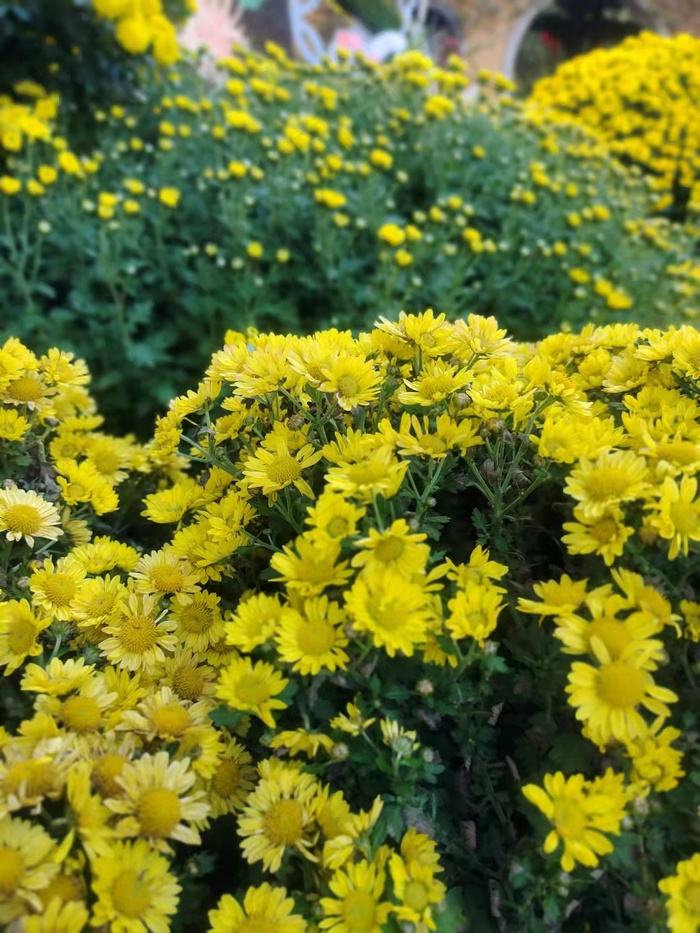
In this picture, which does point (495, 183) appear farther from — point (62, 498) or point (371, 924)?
point (371, 924)

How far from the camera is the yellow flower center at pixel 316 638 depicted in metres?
0.92

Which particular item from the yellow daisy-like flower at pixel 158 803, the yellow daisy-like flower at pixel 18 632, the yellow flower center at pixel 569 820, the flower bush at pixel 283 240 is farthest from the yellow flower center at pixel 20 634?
the flower bush at pixel 283 240

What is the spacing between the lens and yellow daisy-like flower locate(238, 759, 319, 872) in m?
0.90

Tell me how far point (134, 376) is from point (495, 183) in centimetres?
211

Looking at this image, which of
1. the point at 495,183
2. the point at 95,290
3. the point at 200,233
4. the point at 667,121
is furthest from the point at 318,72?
the point at 667,121

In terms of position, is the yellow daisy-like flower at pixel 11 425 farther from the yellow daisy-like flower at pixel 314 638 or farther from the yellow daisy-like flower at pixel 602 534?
the yellow daisy-like flower at pixel 602 534

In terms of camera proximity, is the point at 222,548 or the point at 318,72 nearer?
the point at 222,548

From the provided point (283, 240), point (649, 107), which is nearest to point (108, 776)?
point (283, 240)

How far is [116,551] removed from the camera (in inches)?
51.2

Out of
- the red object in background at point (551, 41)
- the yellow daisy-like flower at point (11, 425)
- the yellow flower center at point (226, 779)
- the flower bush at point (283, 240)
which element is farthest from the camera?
the red object in background at point (551, 41)

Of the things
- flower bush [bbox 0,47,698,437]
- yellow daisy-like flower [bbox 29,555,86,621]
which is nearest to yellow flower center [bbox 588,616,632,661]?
yellow daisy-like flower [bbox 29,555,86,621]

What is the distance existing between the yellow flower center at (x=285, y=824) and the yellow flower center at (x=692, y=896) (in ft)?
1.46

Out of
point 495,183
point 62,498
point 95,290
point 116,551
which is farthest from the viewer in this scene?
point 495,183

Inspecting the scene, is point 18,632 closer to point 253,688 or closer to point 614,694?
point 253,688
